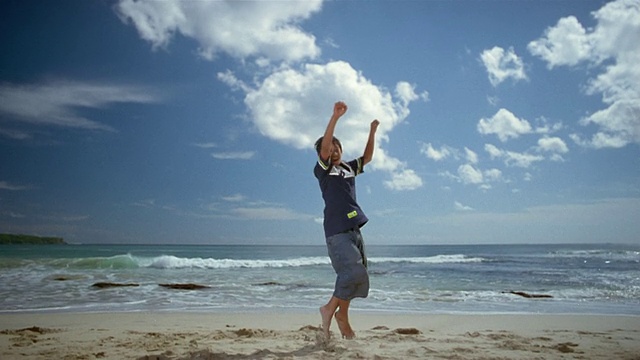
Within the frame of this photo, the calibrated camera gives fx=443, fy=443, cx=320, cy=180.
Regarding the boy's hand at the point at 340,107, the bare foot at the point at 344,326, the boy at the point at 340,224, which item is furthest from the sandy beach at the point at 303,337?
the boy's hand at the point at 340,107

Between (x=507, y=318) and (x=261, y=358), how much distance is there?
440 cm

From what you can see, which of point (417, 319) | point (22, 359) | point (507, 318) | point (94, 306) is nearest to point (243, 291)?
point (94, 306)

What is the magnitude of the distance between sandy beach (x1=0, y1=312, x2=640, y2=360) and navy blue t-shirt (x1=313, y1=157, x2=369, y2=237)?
40.7 inches

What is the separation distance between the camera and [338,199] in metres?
3.96

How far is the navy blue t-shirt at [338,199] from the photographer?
3914 millimetres

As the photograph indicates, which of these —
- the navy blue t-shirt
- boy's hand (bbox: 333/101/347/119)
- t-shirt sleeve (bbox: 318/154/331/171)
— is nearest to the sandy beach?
the navy blue t-shirt

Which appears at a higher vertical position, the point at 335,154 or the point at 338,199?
the point at 335,154

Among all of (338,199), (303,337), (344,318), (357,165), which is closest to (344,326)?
(344,318)

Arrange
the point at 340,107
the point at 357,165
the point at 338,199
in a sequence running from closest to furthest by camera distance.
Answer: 1. the point at 340,107
2. the point at 338,199
3. the point at 357,165

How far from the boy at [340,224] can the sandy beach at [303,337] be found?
16.6 inches

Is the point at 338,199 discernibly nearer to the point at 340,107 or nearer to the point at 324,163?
the point at 324,163

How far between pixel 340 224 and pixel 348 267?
0.38 m

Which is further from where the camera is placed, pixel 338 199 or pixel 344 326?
pixel 344 326

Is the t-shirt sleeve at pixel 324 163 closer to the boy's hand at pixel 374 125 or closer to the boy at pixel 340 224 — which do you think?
the boy at pixel 340 224
